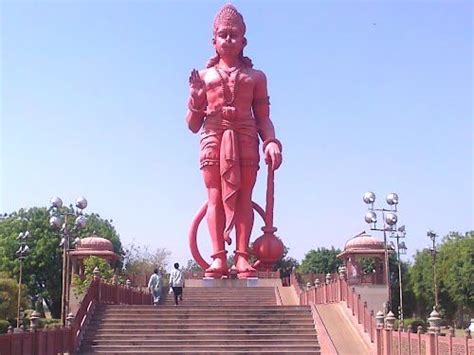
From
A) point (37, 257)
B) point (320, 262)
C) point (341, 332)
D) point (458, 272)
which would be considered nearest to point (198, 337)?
point (341, 332)

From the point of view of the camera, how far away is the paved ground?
563 inches

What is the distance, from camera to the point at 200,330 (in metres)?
15.5

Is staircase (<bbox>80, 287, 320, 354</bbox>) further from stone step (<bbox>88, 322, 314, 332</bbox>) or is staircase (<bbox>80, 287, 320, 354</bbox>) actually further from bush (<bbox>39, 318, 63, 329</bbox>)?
bush (<bbox>39, 318, 63, 329</bbox>)

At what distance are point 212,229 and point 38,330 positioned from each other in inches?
385

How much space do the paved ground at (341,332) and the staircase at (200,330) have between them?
14.7 inches

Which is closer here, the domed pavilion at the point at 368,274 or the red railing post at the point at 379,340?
the red railing post at the point at 379,340

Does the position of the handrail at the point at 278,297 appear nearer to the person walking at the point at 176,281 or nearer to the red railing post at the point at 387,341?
the person walking at the point at 176,281

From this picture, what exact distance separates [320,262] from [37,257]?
2725 cm

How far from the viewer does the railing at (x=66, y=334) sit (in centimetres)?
1102

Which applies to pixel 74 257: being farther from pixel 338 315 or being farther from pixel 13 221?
pixel 338 315

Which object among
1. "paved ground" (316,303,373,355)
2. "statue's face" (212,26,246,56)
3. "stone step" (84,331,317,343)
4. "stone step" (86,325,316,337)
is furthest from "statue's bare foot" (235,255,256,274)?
"statue's face" (212,26,246,56)

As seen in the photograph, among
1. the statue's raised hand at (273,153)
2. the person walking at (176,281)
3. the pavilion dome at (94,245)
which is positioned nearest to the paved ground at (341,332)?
the person walking at (176,281)

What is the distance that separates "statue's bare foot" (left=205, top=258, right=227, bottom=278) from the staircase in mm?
4709

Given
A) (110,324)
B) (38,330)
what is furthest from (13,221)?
(38,330)
